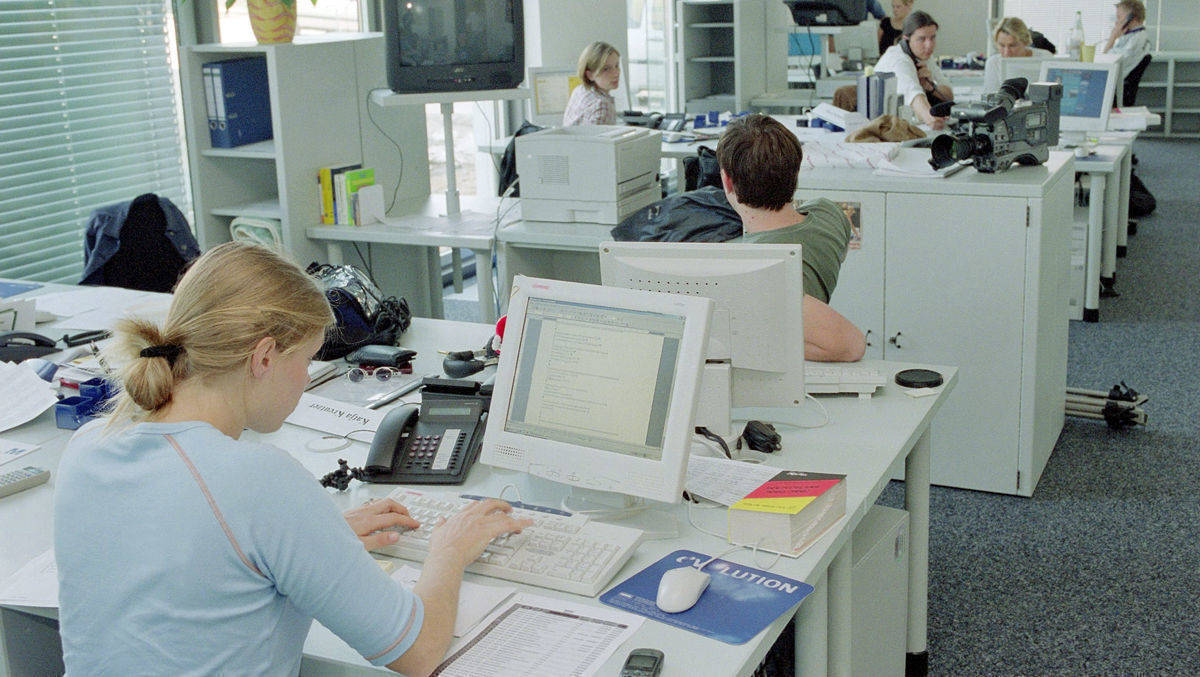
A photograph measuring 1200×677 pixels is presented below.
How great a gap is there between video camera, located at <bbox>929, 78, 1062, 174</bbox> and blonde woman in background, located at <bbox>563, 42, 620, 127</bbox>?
2719 millimetres

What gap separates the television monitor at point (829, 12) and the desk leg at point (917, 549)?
534cm

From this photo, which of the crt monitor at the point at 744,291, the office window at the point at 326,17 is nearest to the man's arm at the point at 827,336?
the crt monitor at the point at 744,291

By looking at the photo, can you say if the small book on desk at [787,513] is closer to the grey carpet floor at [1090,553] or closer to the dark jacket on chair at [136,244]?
the grey carpet floor at [1090,553]

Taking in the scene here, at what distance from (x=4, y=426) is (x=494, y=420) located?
1179 mm

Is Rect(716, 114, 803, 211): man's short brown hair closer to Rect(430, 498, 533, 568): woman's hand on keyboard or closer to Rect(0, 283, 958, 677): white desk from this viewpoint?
Rect(0, 283, 958, 677): white desk


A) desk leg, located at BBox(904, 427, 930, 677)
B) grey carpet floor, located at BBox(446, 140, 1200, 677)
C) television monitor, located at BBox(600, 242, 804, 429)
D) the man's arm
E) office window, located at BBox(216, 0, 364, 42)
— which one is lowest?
grey carpet floor, located at BBox(446, 140, 1200, 677)

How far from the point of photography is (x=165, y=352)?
1.44 m

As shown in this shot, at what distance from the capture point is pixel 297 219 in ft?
14.2

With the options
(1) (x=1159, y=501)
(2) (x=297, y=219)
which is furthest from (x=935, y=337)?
(2) (x=297, y=219)

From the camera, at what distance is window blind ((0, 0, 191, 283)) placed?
4109 millimetres

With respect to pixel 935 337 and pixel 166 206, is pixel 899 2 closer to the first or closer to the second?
pixel 935 337

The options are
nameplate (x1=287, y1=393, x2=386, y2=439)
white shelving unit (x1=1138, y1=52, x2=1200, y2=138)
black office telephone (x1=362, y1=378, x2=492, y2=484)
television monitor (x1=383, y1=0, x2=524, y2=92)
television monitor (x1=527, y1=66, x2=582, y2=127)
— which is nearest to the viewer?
black office telephone (x1=362, y1=378, x2=492, y2=484)

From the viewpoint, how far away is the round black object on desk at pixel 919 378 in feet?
8.11

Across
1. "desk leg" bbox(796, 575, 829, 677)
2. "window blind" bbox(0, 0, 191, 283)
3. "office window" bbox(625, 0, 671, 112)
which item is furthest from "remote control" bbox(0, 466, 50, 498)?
"office window" bbox(625, 0, 671, 112)
